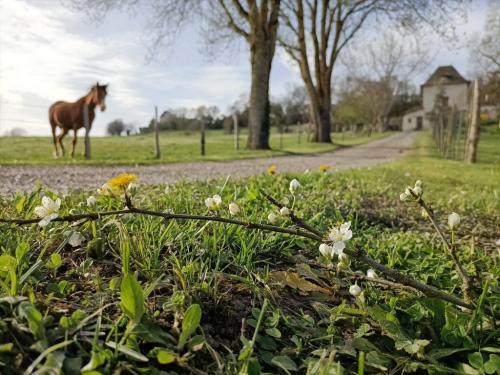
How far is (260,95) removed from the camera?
17.0 m

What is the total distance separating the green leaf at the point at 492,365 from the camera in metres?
1.22

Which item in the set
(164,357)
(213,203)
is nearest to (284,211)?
(213,203)

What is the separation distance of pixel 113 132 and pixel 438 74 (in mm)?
76083

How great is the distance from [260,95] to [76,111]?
7.75 m

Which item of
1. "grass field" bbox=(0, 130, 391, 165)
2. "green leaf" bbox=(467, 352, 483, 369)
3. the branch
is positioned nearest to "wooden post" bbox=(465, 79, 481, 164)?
"grass field" bbox=(0, 130, 391, 165)

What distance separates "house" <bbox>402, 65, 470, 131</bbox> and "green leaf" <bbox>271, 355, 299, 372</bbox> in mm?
80442

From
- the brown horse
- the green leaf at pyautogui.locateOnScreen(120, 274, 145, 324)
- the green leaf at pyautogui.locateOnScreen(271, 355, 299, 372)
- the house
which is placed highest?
the house

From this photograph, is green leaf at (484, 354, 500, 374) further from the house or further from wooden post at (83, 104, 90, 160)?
the house

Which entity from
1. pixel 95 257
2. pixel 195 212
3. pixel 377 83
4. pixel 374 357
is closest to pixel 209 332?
pixel 374 357

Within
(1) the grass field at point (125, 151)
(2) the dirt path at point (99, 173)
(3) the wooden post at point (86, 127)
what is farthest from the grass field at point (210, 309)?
(3) the wooden post at point (86, 127)

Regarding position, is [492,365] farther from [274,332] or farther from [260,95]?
[260,95]

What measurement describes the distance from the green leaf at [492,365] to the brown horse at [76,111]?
12.3m

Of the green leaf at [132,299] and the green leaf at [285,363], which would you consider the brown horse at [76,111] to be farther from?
the green leaf at [285,363]

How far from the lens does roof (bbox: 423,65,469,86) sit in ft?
249
